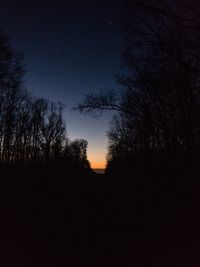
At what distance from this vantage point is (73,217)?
7.03 m

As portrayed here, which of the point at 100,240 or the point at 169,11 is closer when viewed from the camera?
the point at 100,240

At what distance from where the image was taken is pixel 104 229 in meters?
6.16

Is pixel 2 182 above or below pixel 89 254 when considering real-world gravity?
above

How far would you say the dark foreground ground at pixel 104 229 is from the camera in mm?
4680

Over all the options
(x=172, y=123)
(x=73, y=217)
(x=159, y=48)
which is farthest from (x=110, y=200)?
(x=172, y=123)

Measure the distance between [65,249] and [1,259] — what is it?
133cm

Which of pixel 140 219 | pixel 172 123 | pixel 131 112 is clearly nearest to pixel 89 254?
pixel 140 219

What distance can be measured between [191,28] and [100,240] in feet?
23.2

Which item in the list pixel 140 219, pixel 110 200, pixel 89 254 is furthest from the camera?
pixel 110 200

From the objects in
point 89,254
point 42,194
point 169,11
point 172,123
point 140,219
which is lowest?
point 89,254

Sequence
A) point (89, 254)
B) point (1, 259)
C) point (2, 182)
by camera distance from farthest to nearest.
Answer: point (2, 182)
point (89, 254)
point (1, 259)

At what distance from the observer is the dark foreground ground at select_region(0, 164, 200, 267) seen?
4.68m

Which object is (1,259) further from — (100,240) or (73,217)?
(73,217)

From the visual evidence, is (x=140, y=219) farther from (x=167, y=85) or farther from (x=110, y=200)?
(x=167, y=85)
